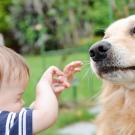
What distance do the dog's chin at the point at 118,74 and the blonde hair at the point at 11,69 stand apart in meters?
0.72

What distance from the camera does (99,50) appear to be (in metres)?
3.83

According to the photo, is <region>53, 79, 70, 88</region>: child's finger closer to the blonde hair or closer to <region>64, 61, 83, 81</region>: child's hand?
<region>64, 61, 83, 81</region>: child's hand

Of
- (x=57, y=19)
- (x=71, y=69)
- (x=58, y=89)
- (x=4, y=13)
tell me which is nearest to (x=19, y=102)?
(x=58, y=89)

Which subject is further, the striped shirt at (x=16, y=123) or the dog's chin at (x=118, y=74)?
the dog's chin at (x=118, y=74)

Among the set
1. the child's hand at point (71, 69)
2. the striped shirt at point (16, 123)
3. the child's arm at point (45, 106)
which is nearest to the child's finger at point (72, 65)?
the child's hand at point (71, 69)

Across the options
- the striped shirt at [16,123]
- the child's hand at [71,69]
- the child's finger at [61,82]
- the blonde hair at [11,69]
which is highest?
the blonde hair at [11,69]

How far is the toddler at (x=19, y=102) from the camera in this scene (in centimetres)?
311

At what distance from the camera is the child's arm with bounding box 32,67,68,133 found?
10.4 ft

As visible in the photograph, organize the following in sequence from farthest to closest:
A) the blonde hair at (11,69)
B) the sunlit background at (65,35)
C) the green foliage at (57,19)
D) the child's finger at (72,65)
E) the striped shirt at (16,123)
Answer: the green foliage at (57,19) → the sunlit background at (65,35) → the child's finger at (72,65) → the blonde hair at (11,69) → the striped shirt at (16,123)

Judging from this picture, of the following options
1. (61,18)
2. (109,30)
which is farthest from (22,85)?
(61,18)

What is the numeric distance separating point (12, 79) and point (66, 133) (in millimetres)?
4591

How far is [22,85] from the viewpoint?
3287mm

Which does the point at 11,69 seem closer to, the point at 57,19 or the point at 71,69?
the point at 71,69

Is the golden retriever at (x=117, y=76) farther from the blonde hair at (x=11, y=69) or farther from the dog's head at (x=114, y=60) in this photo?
the blonde hair at (x=11, y=69)
